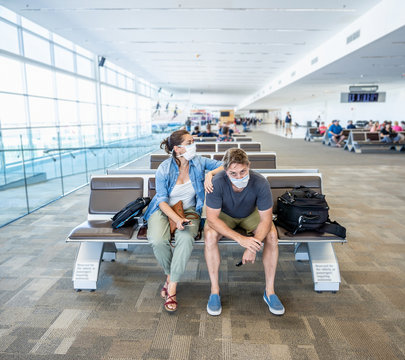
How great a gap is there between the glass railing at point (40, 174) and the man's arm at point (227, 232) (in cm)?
332

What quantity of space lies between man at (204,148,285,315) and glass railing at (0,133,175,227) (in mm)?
3314

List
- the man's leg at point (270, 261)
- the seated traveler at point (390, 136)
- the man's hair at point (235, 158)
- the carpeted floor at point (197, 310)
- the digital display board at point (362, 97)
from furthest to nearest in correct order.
A: the digital display board at point (362, 97) → the seated traveler at point (390, 136) → the man's leg at point (270, 261) → the man's hair at point (235, 158) → the carpeted floor at point (197, 310)

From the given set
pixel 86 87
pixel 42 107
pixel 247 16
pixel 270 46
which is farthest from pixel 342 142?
pixel 42 107

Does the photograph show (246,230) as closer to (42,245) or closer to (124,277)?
(124,277)

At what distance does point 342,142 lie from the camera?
52.2ft

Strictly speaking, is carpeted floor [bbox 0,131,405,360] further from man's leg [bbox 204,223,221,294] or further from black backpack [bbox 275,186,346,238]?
black backpack [bbox 275,186,346,238]

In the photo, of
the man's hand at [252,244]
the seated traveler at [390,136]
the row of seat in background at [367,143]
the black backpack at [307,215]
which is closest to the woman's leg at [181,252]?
the man's hand at [252,244]

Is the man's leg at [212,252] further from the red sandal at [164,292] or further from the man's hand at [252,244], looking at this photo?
the red sandal at [164,292]

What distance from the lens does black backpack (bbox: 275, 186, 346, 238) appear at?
254 cm

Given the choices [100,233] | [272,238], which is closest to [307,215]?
[272,238]

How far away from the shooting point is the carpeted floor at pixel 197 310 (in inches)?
80.7

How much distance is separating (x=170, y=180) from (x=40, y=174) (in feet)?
13.1

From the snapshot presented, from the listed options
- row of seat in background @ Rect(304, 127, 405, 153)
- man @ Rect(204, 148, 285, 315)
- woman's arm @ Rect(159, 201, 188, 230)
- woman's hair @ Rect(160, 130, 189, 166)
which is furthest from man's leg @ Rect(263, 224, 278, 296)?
row of seat in background @ Rect(304, 127, 405, 153)

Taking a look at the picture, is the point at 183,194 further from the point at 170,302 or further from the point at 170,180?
the point at 170,302
